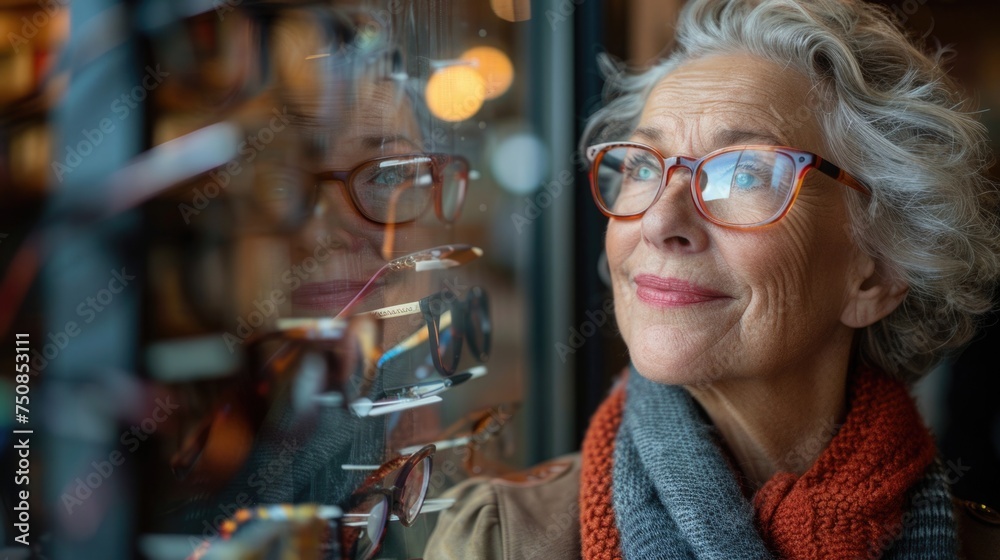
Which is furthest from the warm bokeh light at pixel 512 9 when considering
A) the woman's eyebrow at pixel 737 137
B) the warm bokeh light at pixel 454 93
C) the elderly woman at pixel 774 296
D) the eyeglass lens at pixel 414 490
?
the eyeglass lens at pixel 414 490

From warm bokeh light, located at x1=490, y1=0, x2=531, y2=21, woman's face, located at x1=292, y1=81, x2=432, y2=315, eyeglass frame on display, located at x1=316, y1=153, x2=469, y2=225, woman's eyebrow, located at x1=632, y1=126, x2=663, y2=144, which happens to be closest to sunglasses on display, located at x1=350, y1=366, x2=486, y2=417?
woman's face, located at x1=292, y1=81, x2=432, y2=315

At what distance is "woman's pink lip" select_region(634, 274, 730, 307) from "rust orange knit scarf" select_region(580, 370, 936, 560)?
0.97 feet

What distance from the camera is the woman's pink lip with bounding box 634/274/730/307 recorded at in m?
1.20

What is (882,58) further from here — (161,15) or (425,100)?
(161,15)

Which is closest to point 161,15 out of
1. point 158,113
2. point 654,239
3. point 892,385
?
point 158,113

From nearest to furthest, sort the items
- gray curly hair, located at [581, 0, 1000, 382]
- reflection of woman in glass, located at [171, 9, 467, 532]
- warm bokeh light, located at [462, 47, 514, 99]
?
reflection of woman in glass, located at [171, 9, 467, 532]
gray curly hair, located at [581, 0, 1000, 382]
warm bokeh light, located at [462, 47, 514, 99]

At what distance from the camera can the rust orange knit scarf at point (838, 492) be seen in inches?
47.1

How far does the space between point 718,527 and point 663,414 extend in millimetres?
218

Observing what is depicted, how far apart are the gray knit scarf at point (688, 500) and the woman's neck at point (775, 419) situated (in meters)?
0.05

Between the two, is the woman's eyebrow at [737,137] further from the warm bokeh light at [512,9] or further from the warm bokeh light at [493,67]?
the warm bokeh light at [512,9]

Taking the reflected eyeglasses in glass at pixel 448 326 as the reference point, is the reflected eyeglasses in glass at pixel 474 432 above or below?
below

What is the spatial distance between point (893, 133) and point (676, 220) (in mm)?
440

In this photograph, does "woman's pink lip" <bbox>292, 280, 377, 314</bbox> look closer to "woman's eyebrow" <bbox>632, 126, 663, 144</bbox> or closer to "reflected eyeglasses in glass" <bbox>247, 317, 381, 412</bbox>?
"reflected eyeglasses in glass" <bbox>247, 317, 381, 412</bbox>

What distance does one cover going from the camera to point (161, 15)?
0.93m
